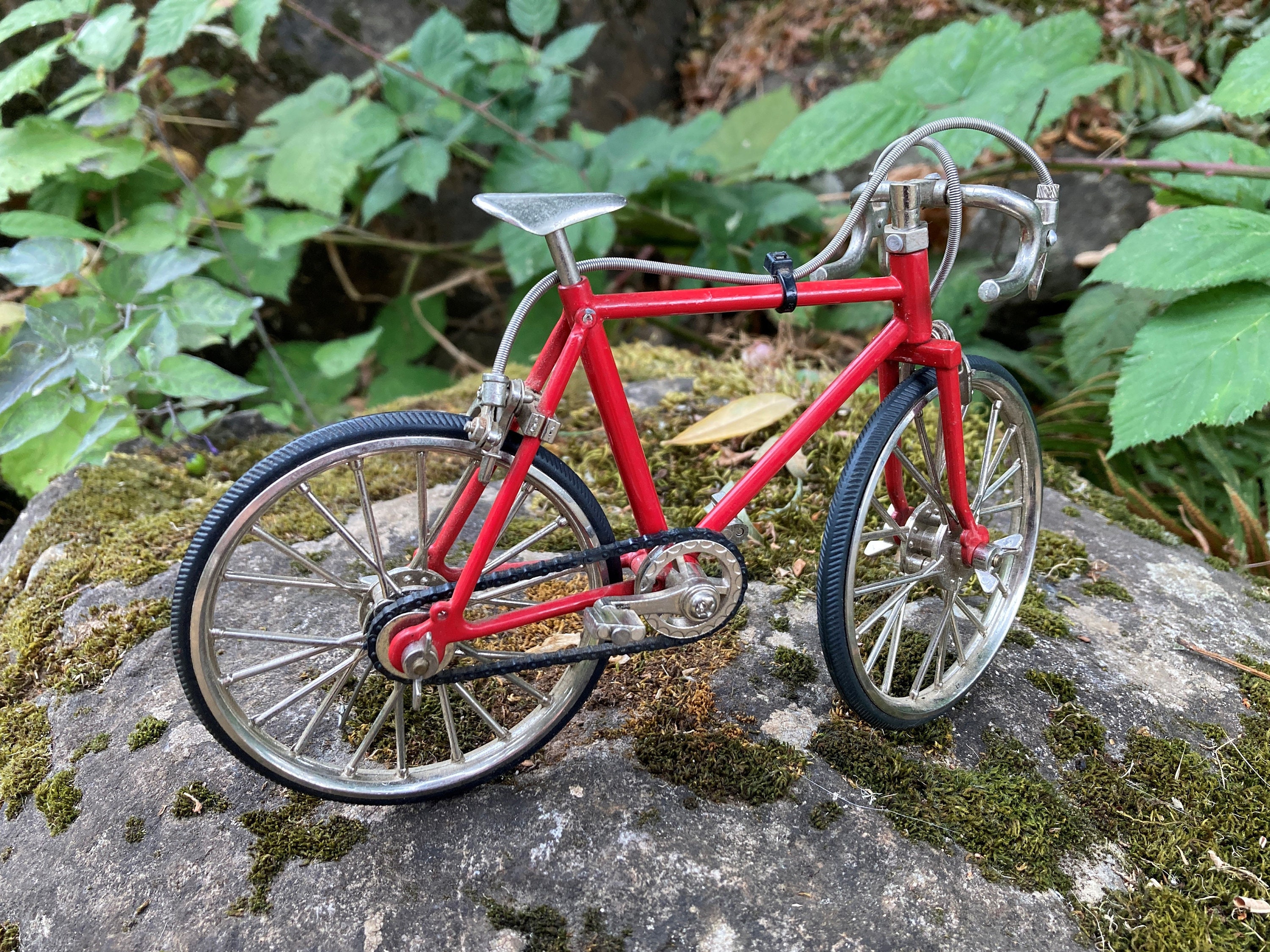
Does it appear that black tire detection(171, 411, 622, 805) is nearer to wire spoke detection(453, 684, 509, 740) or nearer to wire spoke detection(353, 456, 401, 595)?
wire spoke detection(353, 456, 401, 595)

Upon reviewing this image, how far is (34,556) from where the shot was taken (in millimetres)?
2420

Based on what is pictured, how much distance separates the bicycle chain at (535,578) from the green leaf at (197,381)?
4.15 ft

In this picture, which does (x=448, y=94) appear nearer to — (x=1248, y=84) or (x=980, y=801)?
(x=1248, y=84)

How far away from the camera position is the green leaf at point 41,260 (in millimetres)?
2404

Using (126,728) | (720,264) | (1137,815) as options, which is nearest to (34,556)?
(126,728)

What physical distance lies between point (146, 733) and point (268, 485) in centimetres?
78

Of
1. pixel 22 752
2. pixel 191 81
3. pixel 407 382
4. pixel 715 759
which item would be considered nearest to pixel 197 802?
pixel 22 752

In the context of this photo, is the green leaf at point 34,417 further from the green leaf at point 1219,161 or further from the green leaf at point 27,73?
the green leaf at point 1219,161

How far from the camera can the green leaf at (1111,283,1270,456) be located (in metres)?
2.25

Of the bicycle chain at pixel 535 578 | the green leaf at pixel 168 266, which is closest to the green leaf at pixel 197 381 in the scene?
the green leaf at pixel 168 266

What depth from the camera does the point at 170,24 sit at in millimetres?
2684

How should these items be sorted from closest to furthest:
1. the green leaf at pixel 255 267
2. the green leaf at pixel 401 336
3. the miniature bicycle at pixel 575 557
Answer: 1. the miniature bicycle at pixel 575 557
2. the green leaf at pixel 255 267
3. the green leaf at pixel 401 336

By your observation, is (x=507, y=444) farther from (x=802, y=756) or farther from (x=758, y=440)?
(x=758, y=440)

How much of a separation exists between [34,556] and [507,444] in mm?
1715
